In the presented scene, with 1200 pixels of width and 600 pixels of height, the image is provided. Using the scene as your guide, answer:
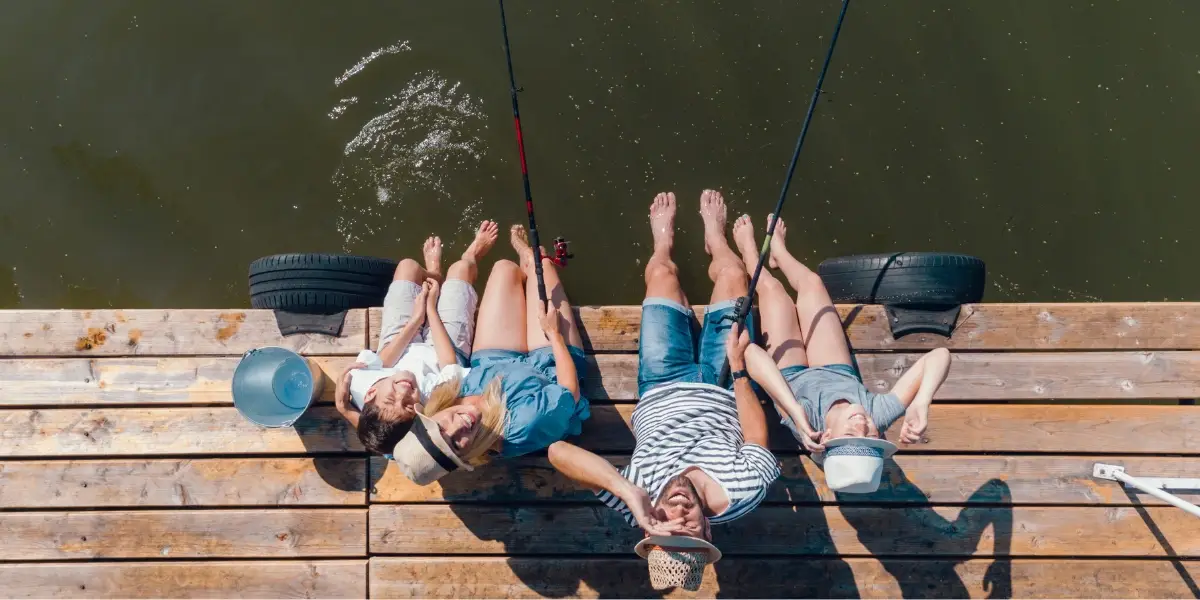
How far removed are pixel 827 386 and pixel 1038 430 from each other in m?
1.22

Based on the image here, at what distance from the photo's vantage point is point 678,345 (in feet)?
9.86

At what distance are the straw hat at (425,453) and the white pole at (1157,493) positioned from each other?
115 inches

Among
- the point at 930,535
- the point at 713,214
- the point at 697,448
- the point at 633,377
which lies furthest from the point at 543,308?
the point at 930,535

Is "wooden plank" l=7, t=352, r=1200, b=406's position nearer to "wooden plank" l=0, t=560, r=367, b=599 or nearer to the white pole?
the white pole

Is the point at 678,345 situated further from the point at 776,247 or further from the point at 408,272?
the point at 408,272

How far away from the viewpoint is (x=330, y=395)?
3.23 metres

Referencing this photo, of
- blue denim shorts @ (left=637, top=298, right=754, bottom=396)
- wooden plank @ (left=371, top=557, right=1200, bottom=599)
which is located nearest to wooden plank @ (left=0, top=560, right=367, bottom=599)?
wooden plank @ (left=371, top=557, right=1200, bottom=599)

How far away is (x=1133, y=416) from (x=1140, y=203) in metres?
1.72

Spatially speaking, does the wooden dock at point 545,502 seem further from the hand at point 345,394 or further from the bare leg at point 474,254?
the bare leg at point 474,254

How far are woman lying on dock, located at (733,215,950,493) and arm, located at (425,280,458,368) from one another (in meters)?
1.30

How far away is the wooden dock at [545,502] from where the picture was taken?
310cm

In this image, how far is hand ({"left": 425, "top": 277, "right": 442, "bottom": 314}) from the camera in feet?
10.2

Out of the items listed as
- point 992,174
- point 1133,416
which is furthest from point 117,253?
point 1133,416

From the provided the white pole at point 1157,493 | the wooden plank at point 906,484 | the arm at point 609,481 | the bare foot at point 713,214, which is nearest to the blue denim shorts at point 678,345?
the arm at point 609,481
